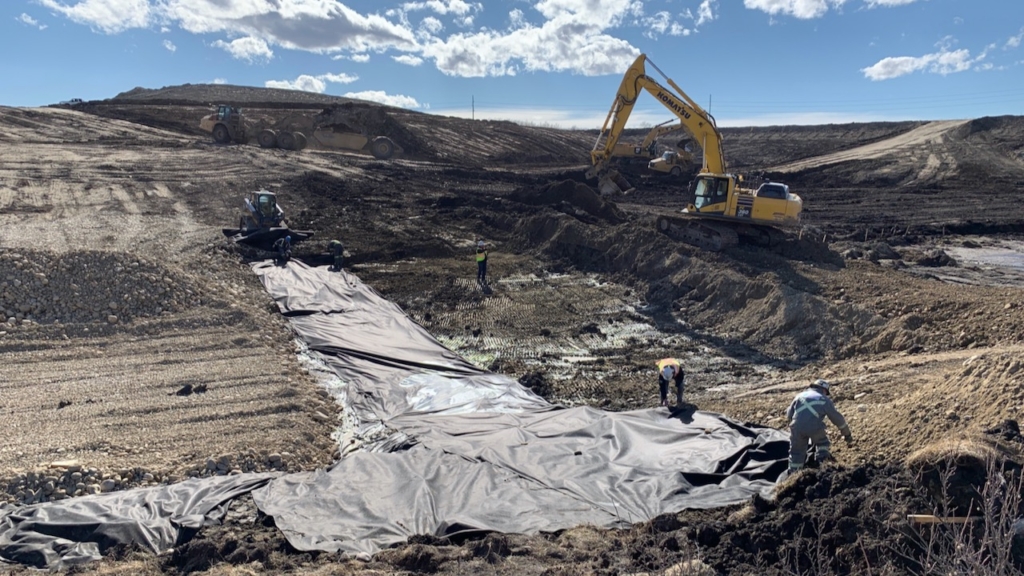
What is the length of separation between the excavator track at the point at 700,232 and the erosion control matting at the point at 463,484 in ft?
31.8

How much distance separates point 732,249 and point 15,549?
50.2 ft

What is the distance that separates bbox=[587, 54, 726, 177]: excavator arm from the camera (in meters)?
20.1

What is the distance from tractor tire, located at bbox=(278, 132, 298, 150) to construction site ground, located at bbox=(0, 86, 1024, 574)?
11.9ft

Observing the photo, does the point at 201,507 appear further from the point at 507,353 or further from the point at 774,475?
the point at 507,353

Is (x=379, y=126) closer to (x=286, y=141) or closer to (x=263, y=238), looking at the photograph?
(x=286, y=141)

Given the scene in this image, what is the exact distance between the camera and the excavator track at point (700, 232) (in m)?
17.2

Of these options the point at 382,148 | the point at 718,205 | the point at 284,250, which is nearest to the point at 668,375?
the point at 718,205

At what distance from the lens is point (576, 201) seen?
24.4 meters

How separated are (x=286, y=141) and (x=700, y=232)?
22.3 metres

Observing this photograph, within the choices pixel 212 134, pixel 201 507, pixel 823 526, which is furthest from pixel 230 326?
pixel 212 134

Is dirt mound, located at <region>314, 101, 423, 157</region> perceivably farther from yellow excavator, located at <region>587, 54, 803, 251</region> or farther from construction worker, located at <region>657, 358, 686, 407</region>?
construction worker, located at <region>657, 358, 686, 407</region>

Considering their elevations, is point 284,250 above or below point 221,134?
below

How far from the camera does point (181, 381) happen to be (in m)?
9.73

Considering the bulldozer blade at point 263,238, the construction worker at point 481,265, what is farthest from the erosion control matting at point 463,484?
the bulldozer blade at point 263,238
